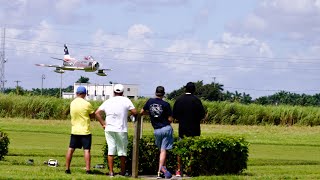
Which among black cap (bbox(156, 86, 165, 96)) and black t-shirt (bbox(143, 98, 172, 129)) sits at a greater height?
black cap (bbox(156, 86, 165, 96))

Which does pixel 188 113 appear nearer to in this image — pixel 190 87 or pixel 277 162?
pixel 190 87

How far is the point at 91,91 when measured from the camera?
78312mm

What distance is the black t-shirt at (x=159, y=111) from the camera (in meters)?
16.9

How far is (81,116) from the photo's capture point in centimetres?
1678

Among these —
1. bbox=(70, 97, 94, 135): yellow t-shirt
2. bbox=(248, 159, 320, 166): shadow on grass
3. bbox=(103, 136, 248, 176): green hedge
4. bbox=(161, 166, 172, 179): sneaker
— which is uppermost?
bbox=(70, 97, 94, 135): yellow t-shirt

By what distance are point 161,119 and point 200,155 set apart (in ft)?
4.08

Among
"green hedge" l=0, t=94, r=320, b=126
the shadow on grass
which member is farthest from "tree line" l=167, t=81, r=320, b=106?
the shadow on grass

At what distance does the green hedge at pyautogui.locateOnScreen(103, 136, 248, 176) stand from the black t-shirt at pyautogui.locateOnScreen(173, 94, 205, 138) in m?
0.40

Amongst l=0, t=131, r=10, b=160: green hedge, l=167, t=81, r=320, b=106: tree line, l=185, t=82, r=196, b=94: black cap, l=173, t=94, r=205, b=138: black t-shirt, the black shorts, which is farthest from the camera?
l=167, t=81, r=320, b=106: tree line

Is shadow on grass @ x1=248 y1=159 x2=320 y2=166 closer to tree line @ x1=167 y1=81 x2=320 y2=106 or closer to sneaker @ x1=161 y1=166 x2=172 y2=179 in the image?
sneaker @ x1=161 y1=166 x2=172 y2=179

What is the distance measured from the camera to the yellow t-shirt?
16781 millimetres

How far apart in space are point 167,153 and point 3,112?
149 ft

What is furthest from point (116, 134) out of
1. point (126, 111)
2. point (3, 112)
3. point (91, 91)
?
point (91, 91)

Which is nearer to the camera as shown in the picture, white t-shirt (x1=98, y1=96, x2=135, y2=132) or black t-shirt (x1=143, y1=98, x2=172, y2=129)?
white t-shirt (x1=98, y1=96, x2=135, y2=132)
